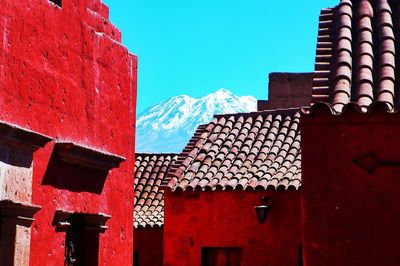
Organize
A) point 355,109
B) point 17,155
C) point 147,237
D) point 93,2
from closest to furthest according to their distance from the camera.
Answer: point 17,155, point 355,109, point 93,2, point 147,237

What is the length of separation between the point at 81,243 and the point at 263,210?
6.27 metres

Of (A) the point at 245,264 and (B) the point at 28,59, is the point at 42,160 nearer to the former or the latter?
(B) the point at 28,59

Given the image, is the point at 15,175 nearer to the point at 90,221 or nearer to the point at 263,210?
the point at 90,221

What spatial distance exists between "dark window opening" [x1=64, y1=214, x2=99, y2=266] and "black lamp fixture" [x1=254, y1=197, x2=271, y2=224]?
610cm

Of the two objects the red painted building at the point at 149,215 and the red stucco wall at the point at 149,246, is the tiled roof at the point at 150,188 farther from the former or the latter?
the red stucco wall at the point at 149,246

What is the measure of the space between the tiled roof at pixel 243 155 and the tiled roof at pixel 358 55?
4.37 meters

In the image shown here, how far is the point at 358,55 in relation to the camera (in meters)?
10.1

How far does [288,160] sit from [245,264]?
208 cm

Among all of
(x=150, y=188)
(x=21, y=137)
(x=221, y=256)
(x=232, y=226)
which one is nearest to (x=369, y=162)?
(x=21, y=137)

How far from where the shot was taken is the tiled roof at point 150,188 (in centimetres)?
1980

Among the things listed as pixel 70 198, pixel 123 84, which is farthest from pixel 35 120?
pixel 123 84

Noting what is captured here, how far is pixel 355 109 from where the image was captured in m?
8.36

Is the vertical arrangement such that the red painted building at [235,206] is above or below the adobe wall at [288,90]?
below

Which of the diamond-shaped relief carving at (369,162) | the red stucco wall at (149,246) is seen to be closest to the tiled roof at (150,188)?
the red stucco wall at (149,246)
